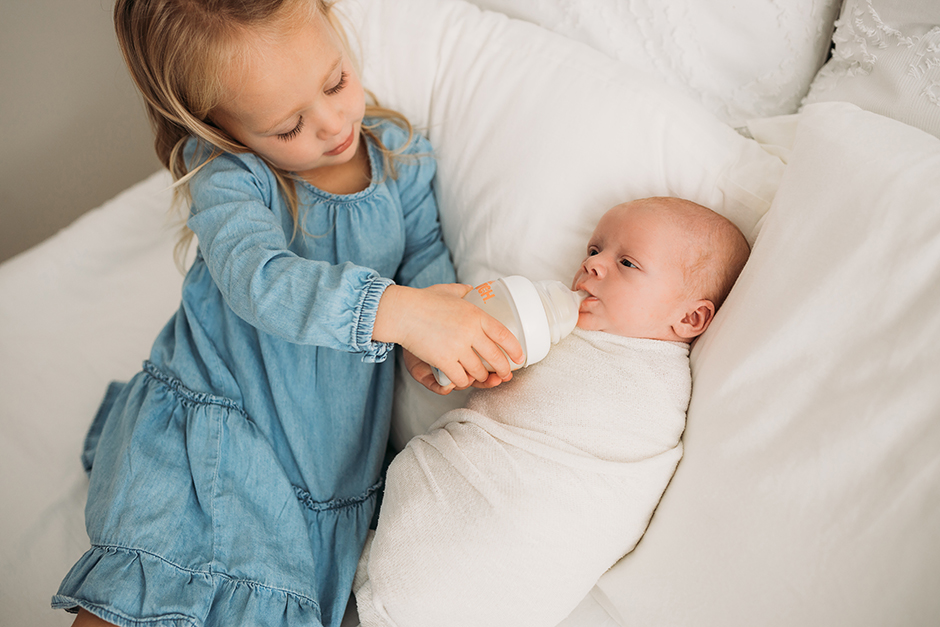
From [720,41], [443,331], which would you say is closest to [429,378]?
[443,331]

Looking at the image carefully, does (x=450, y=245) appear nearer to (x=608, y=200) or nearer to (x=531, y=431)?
(x=608, y=200)

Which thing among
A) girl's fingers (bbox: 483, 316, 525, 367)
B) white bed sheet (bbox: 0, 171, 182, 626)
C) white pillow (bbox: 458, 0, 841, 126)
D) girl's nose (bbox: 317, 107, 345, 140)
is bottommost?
white bed sheet (bbox: 0, 171, 182, 626)

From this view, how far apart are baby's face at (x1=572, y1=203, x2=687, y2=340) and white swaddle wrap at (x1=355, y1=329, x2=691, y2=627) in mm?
30

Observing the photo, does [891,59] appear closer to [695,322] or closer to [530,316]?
[695,322]

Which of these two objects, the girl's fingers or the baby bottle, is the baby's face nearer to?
the baby bottle

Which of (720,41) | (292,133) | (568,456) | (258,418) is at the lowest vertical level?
(258,418)

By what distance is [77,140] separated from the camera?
66.9 inches

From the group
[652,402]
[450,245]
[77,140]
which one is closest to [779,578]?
[652,402]

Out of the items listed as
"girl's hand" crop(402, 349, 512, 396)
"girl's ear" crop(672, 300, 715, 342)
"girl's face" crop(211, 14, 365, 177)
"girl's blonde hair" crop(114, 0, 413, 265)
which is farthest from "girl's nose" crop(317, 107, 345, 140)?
"girl's ear" crop(672, 300, 715, 342)

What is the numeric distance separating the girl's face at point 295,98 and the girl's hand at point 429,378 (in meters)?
0.36

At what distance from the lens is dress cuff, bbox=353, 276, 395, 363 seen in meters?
0.71

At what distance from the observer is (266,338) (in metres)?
0.95

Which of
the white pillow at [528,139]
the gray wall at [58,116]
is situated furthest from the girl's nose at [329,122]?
the gray wall at [58,116]

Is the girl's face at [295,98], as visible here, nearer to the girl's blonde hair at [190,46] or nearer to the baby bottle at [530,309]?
the girl's blonde hair at [190,46]
